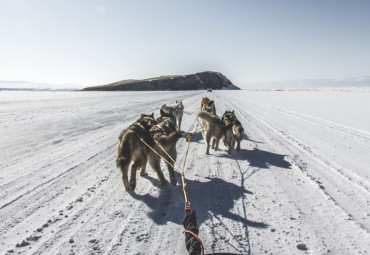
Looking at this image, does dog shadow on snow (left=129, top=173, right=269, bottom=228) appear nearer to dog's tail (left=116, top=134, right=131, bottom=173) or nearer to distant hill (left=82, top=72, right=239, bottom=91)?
dog's tail (left=116, top=134, right=131, bottom=173)

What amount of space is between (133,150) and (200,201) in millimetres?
1415

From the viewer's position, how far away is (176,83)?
120125 millimetres

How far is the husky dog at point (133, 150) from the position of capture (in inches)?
146

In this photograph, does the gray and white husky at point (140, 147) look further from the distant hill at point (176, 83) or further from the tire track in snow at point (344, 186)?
the distant hill at point (176, 83)

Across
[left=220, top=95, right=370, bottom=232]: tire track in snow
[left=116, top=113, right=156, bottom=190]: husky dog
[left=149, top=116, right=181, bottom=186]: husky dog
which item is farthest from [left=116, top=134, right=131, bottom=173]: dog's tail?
[left=220, top=95, right=370, bottom=232]: tire track in snow

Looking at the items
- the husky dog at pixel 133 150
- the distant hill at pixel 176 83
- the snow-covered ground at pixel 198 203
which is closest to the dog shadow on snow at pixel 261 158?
the snow-covered ground at pixel 198 203

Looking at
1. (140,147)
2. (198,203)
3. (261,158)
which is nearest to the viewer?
(198,203)

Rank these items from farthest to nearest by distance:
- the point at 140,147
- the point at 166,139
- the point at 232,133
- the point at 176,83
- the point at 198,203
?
the point at 176,83 → the point at 232,133 → the point at 166,139 → the point at 140,147 → the point at 198,203

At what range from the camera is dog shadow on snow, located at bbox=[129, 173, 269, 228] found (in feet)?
10.5

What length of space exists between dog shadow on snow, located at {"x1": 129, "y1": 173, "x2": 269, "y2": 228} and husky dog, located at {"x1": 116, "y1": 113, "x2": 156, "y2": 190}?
37 cm

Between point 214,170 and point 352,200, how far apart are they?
99.5 inches

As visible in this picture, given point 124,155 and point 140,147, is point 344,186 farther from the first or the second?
point 124,155

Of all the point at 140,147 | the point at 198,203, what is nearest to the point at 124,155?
the point at 140,147

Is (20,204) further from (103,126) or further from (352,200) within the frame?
(103,126)
